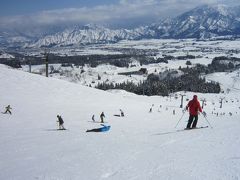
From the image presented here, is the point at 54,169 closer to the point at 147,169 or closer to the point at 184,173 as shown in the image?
the point at 147,169

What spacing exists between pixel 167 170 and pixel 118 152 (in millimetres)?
3978

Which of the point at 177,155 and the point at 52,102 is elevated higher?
the point at 177,155

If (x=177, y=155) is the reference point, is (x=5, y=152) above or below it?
below

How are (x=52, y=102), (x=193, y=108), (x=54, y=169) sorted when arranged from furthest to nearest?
(x=52, y=102)
(x=193, y=108)
(x=54, y=169)

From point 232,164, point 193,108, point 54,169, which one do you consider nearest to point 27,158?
point 54,169

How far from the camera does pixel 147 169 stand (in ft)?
34.9

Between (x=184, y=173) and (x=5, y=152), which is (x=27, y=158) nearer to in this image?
(x=5, y=152)

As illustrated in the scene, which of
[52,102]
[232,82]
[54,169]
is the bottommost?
[232,82]

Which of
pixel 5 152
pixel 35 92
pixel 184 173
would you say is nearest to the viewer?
pixel 184 173

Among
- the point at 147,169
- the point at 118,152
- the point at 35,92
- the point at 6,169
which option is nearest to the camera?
the point at 147,169

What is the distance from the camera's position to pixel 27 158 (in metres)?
14.2

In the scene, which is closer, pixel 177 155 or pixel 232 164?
pixel 232 164

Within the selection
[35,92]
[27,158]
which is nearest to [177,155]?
[27,158]

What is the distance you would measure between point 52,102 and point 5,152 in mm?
32745
